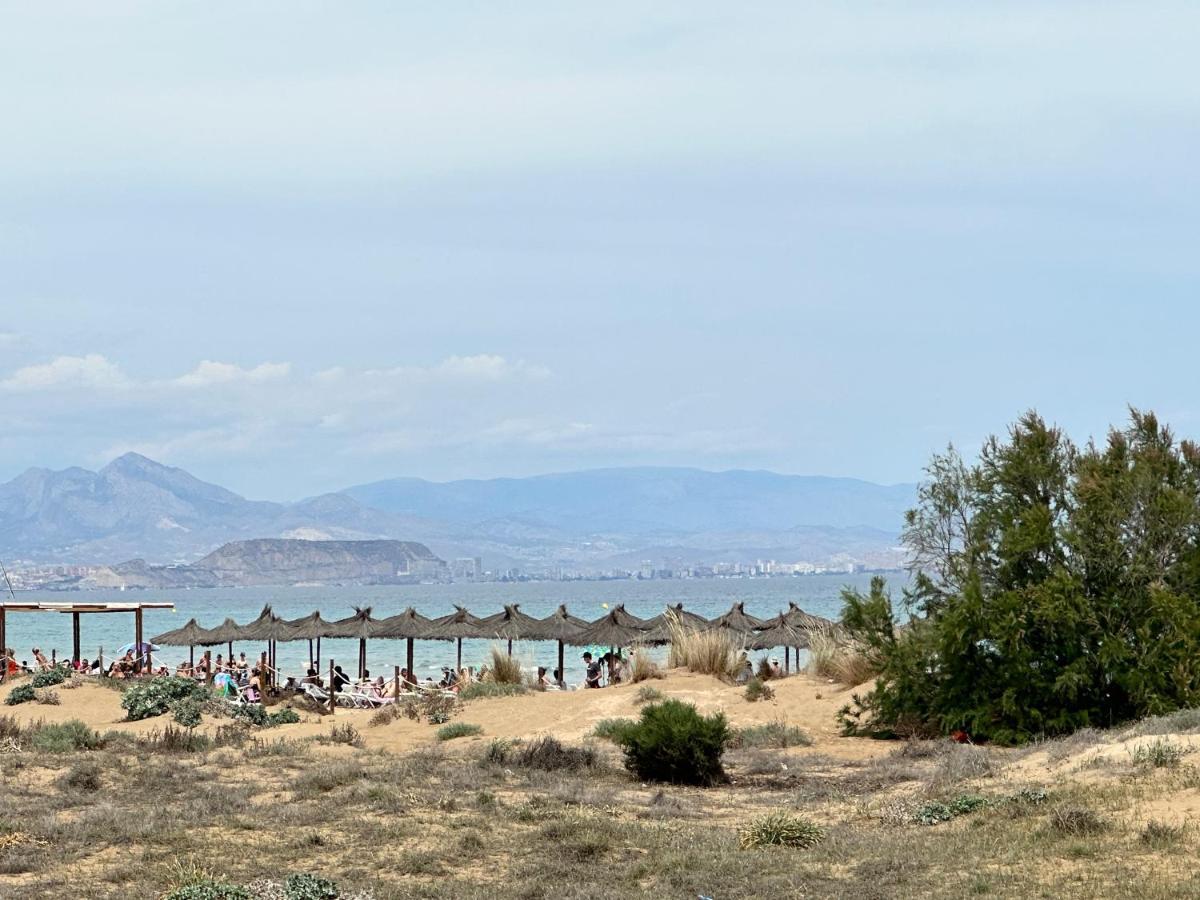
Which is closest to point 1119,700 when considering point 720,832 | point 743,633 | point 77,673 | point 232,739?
point 720,832

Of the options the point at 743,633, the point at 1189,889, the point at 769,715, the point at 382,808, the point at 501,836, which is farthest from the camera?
the point at 743,633

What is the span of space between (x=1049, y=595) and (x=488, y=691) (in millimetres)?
10338

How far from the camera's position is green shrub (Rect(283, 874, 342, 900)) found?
29.1 feet

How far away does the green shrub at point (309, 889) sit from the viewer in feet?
29.1

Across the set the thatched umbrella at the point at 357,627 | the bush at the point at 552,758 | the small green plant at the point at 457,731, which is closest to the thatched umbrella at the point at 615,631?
the thatched umbrella at the point at 357,627

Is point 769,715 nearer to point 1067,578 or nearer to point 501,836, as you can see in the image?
point 1067,578

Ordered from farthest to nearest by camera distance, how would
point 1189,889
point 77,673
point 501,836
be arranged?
point 77,673, point 501,836, point 1189,889

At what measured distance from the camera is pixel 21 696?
87.0 feet

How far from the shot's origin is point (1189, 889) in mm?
8305

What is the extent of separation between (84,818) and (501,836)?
3.43 meters

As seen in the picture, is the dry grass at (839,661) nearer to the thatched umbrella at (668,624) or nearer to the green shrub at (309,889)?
the thatched umbrella at (668,624)

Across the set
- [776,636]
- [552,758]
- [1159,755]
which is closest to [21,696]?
[552,758]

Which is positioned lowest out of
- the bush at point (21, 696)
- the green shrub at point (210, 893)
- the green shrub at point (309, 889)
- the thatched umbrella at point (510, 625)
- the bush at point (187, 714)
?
the bush at point (21, 696)

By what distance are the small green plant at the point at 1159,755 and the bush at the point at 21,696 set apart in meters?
20.8
